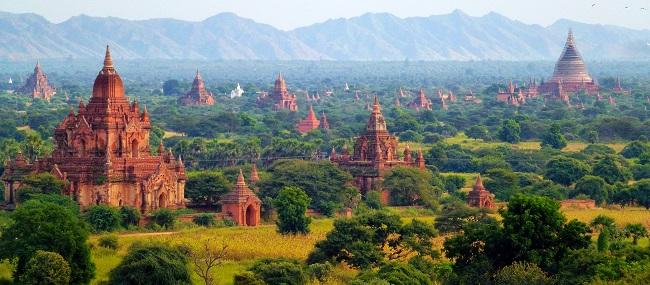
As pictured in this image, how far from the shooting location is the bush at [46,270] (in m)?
41.9

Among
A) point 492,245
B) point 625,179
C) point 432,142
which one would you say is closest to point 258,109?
point 432,142

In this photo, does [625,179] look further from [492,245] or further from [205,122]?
[205,122]

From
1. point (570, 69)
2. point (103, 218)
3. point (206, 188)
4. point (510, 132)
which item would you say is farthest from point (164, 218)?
point (570, 69)

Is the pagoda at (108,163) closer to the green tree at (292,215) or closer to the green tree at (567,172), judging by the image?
the green tree at (292,215)

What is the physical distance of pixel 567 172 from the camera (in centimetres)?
7512

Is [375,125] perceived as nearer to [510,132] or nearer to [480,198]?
[480,198]

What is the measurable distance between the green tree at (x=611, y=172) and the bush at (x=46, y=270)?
119 feet

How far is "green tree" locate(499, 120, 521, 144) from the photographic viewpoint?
10444cm

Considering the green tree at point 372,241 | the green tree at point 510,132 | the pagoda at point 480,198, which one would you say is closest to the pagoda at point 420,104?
the green tree at point 510,132

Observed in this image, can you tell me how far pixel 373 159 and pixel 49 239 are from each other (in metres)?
27.0

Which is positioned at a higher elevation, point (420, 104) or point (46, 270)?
point (46, 270)

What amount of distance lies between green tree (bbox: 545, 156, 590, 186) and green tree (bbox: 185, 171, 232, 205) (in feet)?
57.8

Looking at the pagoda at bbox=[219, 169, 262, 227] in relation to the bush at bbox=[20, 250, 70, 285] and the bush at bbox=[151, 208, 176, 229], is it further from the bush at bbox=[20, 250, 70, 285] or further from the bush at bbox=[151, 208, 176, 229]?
the bush at bbox=[20, 250, 70, 285]

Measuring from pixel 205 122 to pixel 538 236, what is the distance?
74173 mm
